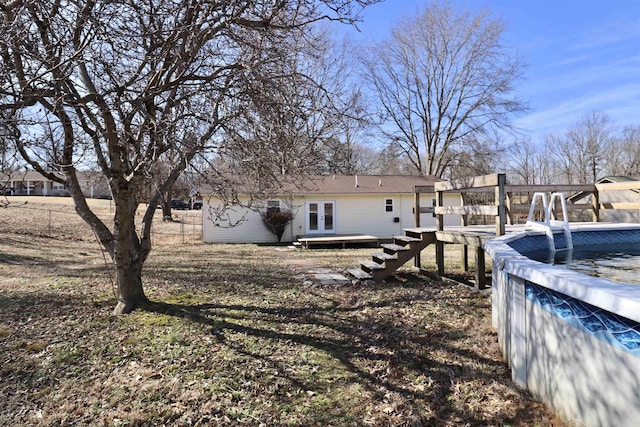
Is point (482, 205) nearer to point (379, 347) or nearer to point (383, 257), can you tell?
point (383, 257)

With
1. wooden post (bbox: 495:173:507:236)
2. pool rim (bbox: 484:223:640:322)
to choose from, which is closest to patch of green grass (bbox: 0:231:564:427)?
pool rim (bbox: 484:223:640:322)

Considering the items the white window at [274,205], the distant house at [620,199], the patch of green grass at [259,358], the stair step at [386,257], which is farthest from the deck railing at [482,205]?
the white window at [274,205]

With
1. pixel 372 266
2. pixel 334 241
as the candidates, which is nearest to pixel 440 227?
pixel 372 266

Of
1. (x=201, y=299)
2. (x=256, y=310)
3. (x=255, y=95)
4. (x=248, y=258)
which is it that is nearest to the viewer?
(x=255, y=95)

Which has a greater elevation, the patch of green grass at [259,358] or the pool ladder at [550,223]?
Result: the pool ladder at [550,223]

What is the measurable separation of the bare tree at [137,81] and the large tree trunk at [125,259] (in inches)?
0.6

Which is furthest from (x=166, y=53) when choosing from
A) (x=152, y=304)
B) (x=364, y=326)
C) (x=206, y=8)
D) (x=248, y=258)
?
(x=248, y=258)

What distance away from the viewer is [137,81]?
5605mm

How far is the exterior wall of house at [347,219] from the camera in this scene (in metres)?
18.8

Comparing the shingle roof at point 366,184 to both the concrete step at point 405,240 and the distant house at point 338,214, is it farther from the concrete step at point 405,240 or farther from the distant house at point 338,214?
the concrete step at point 405,240

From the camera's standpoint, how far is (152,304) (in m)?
6.14

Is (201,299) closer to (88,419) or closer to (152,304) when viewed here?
(152,304)

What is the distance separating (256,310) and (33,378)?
276 centimetres

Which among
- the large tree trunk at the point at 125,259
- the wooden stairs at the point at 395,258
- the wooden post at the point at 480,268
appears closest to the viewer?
the large tree trunk at the point at 125,259
